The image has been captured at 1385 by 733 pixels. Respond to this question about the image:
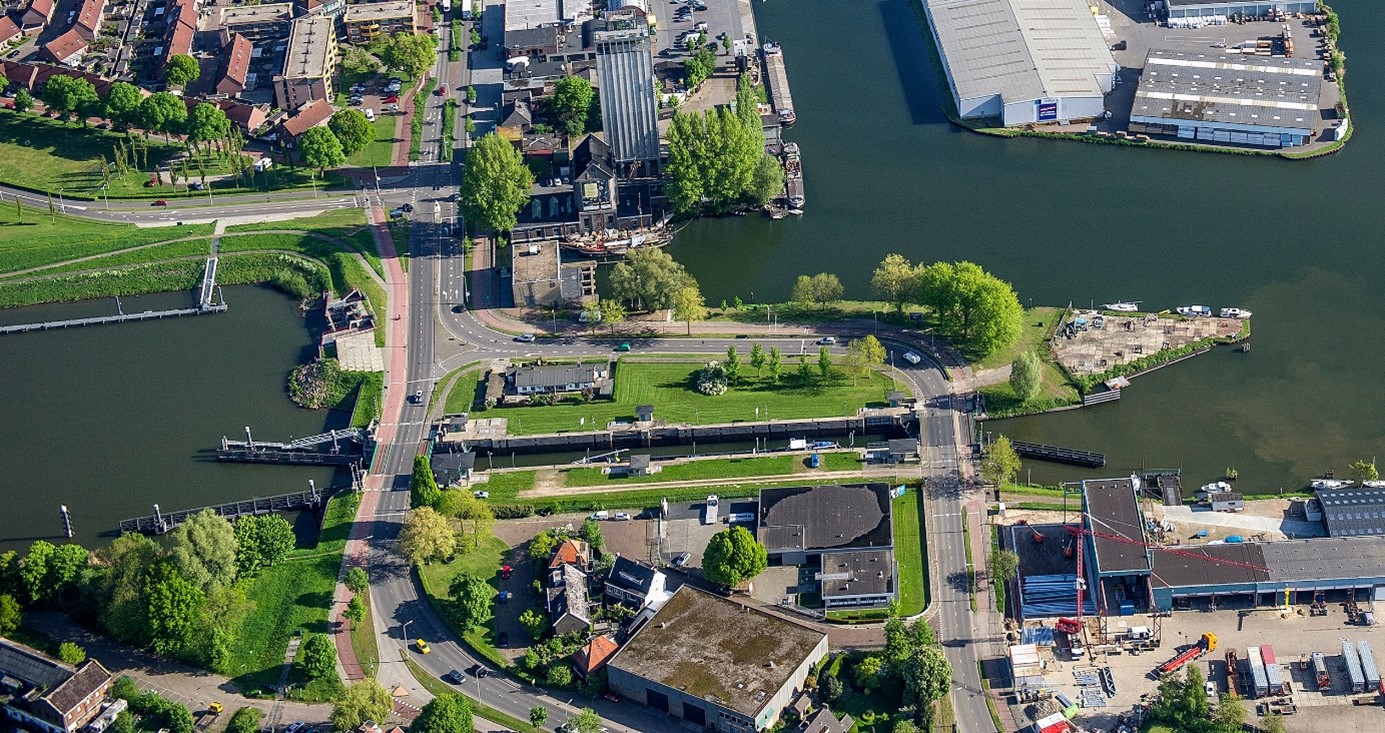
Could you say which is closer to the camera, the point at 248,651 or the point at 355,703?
the point at 355,703

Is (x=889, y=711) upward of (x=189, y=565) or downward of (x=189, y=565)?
downward

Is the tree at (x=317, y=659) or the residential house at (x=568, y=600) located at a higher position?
the residential house at (x=568, y=600)

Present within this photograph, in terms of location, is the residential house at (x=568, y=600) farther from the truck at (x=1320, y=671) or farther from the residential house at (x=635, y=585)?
the truck at (x=1320, y=671)

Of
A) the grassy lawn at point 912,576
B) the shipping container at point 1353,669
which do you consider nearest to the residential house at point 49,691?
the grassy lawn at point 912,576

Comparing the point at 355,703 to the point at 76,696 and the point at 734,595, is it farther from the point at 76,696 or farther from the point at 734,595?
the point at 734,595

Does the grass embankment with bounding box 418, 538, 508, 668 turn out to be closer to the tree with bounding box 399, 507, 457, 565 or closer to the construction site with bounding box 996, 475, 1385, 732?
the tree with bounding box 399, 507, 457, 565

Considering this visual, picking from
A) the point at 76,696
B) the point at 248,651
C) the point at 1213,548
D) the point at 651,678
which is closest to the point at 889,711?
the point at 651,678

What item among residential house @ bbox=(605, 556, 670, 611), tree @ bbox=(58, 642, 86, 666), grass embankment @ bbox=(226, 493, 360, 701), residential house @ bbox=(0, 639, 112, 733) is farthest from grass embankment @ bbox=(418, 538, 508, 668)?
tree @ bbox=(58, 642, 86, 666)
